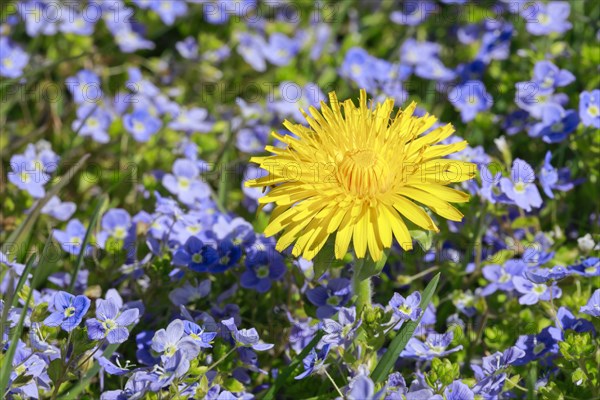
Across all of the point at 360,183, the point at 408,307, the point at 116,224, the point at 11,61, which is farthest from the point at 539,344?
the point at 11,61

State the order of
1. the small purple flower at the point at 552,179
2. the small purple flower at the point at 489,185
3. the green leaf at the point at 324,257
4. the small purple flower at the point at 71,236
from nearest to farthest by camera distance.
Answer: the green leaf at the point at 324,257
the small purple flower at the point at 489,185
the small purple flower at the point at 552,179
the small purple flower at the point at 71,236

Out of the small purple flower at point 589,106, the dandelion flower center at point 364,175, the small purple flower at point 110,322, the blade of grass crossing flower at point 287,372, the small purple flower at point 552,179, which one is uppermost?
Result: the small purple flower at point 589,106

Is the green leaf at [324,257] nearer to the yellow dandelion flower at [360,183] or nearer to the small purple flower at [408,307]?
the yellow dandelion flower at [360,183]

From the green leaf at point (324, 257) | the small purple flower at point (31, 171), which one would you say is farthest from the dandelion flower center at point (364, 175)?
the small purple flower at point (31, 171)

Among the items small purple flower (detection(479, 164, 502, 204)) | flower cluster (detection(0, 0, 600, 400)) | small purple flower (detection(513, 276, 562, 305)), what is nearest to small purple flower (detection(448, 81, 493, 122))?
Result: flower cluster (detection(0, 0, 600, 400))

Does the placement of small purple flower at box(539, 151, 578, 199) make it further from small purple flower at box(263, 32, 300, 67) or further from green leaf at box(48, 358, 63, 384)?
green leaf at box(48, 358, 63, 384)

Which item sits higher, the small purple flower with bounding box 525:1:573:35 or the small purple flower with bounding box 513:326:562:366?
the small purple flower with bounding box 525:1:573:35
